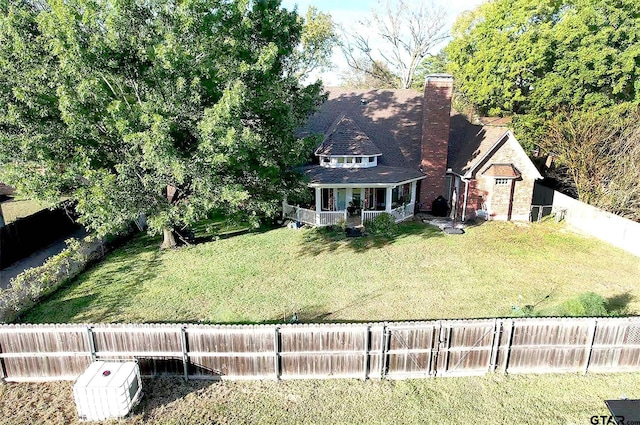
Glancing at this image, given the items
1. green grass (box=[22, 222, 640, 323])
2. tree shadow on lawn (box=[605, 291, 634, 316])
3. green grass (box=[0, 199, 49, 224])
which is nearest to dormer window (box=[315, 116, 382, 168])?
green grass (box=[22, 222, 640, 323])

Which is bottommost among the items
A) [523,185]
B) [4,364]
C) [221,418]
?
[221,418]

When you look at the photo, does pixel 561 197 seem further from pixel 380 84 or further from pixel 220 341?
pixel 380 84

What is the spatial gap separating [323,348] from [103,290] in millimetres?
8948

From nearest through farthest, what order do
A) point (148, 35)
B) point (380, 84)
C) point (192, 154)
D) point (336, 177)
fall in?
1. point (148, 35)
2. point (192, 154)
3. point (336, 177)
4. point (380, 84)

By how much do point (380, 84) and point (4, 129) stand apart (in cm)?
3809

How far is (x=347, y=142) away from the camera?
22172mm

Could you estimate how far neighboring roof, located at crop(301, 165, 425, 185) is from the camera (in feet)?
67.3

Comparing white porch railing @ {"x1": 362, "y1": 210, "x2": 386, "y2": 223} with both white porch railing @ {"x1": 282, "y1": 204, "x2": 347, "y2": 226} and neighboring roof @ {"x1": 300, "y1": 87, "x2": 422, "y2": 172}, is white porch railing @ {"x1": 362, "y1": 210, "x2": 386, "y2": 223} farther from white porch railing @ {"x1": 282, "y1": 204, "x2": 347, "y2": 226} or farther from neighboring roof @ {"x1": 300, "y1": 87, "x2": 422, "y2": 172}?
neighboring roof @ {"x1": 300, "y1": 87, "x2": 422, "y2": 172}

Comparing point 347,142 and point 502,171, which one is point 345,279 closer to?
point 347,142

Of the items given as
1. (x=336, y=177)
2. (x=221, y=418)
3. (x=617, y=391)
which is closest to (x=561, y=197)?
(x=336, y=177)

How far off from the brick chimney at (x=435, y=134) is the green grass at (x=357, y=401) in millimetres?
15051

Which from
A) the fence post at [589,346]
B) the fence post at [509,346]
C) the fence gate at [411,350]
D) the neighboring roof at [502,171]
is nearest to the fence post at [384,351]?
the fence gate at [411,350]

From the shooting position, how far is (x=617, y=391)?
8.41 m

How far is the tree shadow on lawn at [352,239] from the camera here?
1752 centimetres
